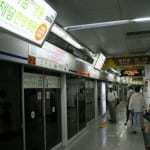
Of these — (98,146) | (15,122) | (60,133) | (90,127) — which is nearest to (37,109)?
(15,122)

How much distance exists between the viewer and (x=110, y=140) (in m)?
8.07

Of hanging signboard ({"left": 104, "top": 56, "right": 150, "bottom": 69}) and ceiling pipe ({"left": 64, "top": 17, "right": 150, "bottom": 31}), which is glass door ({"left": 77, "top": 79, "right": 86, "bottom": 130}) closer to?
hanging signboard ({"left": 104, "top": 56, "right": 150, "bottom": 69})

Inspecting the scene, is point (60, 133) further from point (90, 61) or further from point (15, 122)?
point (90, 61)

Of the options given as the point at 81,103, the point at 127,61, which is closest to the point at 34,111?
the point at 81,103

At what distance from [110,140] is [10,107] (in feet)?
15.0

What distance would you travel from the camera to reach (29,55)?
4754 millimetres

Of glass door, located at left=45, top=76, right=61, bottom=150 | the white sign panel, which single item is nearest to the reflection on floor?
glass door, located at left=45, top=76, right=61, bottom=150

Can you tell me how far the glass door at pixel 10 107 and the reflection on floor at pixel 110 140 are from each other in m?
Answer: 3.02

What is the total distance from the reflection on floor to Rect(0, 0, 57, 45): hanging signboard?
4.33m

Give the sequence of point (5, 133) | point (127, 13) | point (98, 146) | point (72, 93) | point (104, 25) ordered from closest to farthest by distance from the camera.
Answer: point (5, 133) → point (127, 13) → point (104, 25) → point (98, 146) → point (72, 93)

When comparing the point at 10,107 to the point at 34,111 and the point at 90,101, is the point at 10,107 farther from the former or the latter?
the point at 90,101

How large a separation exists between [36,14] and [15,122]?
200 cm

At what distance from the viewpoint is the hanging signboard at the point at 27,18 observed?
3090 millimetres

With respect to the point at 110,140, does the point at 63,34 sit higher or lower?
higher
